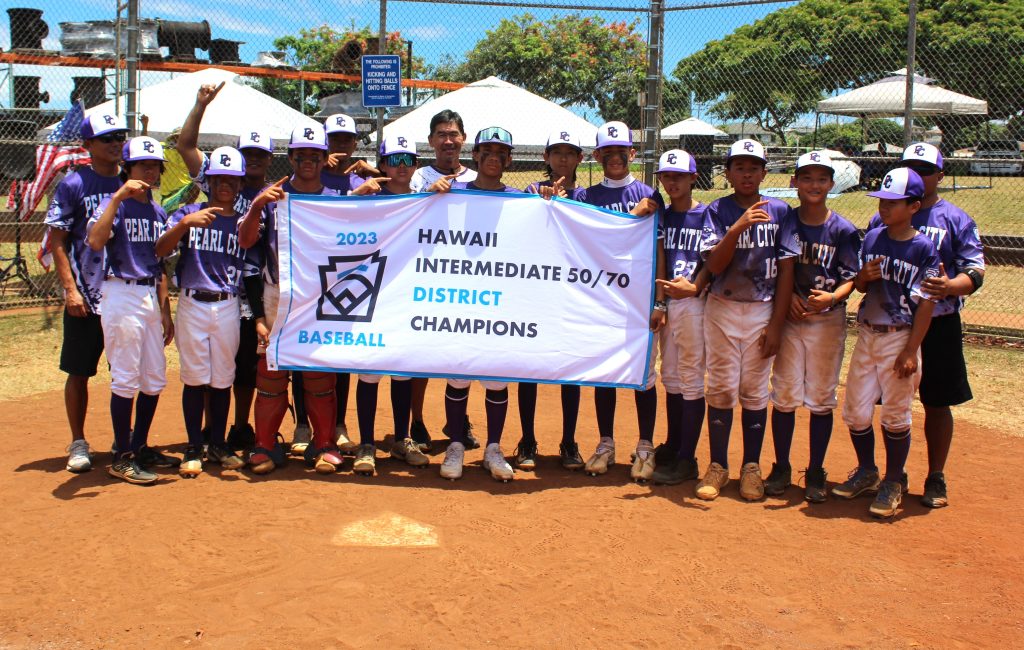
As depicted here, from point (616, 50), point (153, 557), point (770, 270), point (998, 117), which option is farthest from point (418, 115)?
point (616, 50)

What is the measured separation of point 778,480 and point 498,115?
9.77 meters

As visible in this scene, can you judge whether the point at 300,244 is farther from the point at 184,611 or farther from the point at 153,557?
the point at 184,611

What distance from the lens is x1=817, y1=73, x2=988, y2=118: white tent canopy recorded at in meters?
15.6

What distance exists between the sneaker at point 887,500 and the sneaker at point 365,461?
3092 millimetres

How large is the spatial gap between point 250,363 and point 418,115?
929cm

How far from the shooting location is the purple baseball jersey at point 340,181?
20.9ft

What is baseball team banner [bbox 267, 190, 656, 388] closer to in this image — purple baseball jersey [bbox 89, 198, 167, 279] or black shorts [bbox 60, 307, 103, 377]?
purple baseball jersey [bbox 89, 198, 167, 279]

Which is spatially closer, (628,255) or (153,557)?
(153,557)

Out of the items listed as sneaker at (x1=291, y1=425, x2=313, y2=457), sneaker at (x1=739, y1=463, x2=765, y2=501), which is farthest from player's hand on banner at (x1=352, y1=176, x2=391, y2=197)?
sneaker at (x1=739, y1=463, x2=765, y2=501)

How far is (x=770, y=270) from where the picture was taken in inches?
209

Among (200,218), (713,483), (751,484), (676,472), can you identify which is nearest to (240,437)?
(200,218)

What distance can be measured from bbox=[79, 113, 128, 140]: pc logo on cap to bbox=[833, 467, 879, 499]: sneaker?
5.01 m

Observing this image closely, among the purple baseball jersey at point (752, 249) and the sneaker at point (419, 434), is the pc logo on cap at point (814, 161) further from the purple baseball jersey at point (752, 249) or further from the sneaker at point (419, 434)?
the sneaker at point (419, 434)

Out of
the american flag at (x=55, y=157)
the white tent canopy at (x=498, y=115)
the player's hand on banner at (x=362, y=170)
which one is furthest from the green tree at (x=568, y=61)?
the player's hand on banner at (x=362, y=170)
